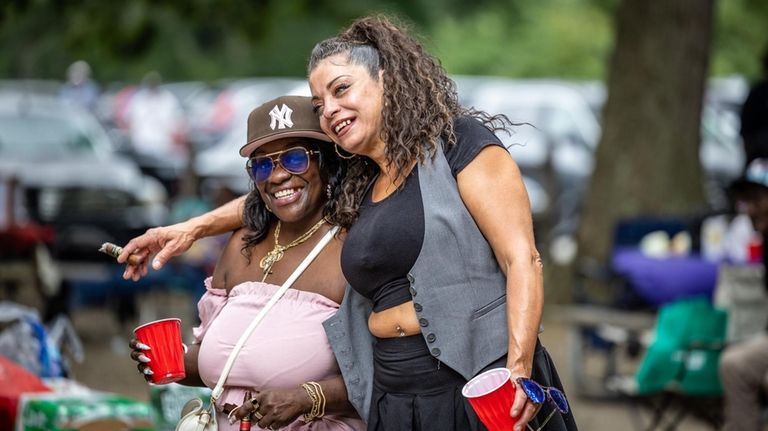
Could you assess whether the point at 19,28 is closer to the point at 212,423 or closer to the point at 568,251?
the point at 568,251

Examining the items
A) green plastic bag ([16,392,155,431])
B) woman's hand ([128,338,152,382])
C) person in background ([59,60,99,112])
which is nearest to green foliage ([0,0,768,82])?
person in background ([59,60,99,112])

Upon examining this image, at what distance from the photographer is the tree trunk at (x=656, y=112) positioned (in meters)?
11.2

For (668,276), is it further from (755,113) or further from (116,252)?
(116,252)

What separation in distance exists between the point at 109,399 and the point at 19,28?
21.3ft

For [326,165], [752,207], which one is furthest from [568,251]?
[326,165]

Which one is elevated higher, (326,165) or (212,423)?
(326,165)

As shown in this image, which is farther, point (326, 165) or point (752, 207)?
point (752, 207)

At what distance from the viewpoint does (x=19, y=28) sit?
37.4 feet

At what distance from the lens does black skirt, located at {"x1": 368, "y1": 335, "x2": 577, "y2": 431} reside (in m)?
3.46

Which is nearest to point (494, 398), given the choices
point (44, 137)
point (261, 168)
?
point (261, 168)

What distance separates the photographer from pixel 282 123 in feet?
12.4

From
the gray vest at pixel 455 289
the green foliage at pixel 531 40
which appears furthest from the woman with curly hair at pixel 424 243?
the green foliage at pixel 531 40

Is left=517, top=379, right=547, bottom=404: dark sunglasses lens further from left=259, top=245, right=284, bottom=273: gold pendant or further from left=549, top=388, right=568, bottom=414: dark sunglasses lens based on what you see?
left=259, top=245, right=284, bottom=273: gold pendant

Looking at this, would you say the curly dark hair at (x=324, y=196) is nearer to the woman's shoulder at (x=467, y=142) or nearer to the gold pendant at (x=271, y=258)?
the gold pendant at (x=271, y=258)
